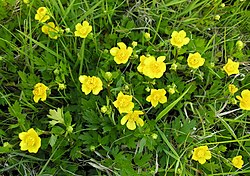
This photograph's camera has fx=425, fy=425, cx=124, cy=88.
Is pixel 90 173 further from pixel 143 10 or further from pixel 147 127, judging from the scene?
pixel 143 10

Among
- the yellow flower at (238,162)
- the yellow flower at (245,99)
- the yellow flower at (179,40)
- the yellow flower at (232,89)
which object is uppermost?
the yellow flower at (179,40)

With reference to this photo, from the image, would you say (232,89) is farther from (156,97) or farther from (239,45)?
(156,97)

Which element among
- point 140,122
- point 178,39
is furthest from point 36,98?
point 178,39

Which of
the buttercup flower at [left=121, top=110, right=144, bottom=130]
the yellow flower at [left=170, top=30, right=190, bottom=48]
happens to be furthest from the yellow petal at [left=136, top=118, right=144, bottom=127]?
the yellow flower at [left=170, top=30, right=190, bottom=48]

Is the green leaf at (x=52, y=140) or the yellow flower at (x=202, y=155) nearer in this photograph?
the green leaf at (x=52, y=140)

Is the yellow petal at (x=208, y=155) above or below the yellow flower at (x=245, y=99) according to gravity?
below

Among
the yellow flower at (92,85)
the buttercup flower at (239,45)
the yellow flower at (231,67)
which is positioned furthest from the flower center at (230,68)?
the yellow flower at (92,85)

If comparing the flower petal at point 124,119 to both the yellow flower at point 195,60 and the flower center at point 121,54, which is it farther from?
the yellow flower at point 195,60
